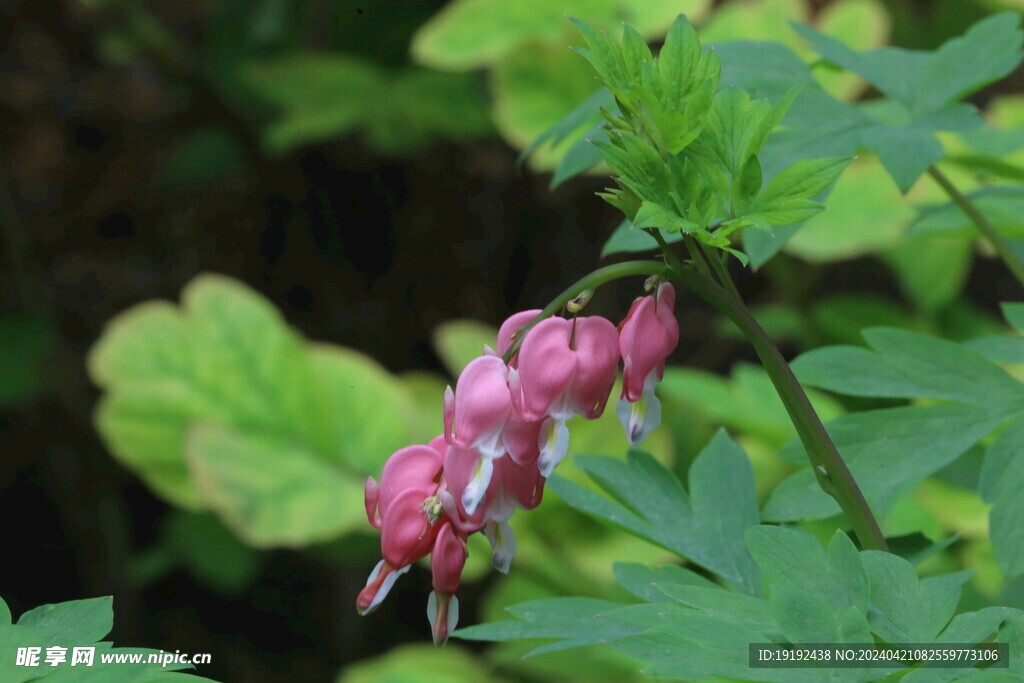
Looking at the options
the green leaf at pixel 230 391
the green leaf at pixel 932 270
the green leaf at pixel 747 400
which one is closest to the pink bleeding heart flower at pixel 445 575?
the green leaf at pixel 747 400

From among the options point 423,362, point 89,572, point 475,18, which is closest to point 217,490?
point 89,572

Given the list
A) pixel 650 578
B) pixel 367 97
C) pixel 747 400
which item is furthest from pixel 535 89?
pixel 650 578

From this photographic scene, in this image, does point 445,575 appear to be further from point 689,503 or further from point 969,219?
point 969,219

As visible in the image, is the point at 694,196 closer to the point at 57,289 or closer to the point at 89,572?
the point at 89,572

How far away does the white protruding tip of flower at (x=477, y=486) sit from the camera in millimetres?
614

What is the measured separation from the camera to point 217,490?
167cm

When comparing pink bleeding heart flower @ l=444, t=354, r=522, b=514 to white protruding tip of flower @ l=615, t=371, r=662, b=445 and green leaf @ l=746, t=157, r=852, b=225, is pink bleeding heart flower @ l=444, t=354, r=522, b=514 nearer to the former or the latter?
white protruding tip of flower @ l=615, t=371, r=662, b=445

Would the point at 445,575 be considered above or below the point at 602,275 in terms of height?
below

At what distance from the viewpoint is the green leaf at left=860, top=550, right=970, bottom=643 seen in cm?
62

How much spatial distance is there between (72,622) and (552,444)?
349mm

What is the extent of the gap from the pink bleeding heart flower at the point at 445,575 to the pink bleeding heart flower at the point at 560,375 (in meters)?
0.08

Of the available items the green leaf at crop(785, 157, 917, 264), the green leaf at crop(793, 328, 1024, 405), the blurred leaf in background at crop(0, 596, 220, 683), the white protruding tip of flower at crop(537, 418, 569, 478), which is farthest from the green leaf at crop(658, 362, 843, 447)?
the blurred leaf in background at crop(0, 596, 220, 683)

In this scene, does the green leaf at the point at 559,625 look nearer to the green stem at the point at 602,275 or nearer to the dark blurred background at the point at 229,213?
the green stem at the point at 602,275

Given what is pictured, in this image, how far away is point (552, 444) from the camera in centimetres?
64
